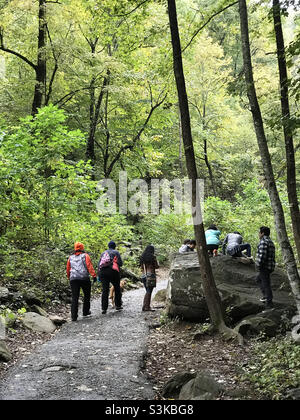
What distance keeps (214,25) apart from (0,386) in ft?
108

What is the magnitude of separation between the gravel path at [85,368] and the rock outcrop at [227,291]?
3.87 feet

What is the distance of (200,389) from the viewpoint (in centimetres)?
485

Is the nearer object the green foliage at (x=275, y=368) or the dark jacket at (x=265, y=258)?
the green foliage at (x=275, y=368)

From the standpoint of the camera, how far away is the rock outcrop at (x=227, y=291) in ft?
A: 28.4

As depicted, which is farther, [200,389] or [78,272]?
[78,272]

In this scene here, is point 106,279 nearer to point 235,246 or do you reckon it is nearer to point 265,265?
point 235,246

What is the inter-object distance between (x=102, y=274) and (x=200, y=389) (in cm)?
628

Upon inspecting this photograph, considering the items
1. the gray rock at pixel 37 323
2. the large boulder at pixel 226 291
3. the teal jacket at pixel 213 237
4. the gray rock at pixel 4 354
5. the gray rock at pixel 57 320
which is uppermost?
the teal jacket at pixel 213 237

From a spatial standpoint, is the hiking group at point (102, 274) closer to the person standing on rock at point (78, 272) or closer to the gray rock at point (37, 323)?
the person standing on rock at point (78, 272)

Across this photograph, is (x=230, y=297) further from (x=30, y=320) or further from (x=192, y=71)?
(x=192, y=71)

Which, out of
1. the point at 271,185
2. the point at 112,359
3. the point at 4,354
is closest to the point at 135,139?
the point at 271,185

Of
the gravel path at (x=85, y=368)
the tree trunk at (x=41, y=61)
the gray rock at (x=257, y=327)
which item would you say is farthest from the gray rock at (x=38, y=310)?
the tree trunk at (x=41, y=61)

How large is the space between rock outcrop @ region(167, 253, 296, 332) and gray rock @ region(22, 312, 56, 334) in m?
2.96
